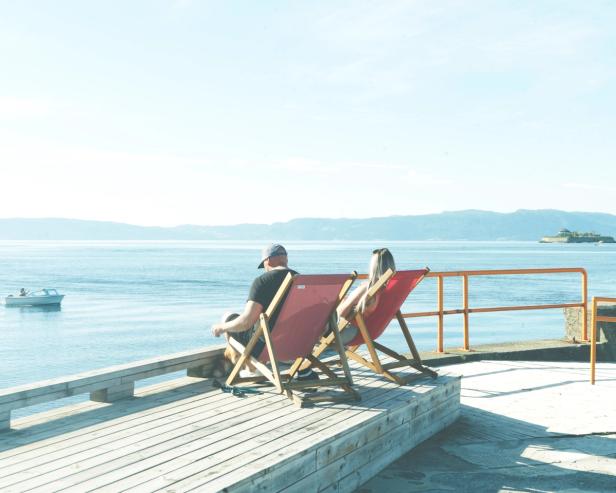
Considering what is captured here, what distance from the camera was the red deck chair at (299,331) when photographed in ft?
15.7

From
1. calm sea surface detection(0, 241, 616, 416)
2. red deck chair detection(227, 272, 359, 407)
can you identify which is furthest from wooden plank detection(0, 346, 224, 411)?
calm sea surface detection(0, 241, 616, 416)

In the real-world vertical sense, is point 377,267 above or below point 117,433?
above

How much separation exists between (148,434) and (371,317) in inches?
91.6

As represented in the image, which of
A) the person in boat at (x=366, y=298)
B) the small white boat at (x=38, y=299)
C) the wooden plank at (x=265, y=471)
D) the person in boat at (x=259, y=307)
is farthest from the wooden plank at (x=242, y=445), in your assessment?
the small white boat at (x=38, y=299)

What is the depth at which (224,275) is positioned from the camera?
85.4 metres

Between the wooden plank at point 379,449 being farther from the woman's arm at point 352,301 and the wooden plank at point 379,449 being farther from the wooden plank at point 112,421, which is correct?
the wooden plank at point 112,421

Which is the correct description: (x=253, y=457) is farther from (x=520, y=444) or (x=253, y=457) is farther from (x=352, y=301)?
(x=520, y=444)

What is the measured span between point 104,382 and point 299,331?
1.42m

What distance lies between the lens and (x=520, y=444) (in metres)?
5.12

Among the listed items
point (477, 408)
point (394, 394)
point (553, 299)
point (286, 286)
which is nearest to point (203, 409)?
point (286, 286)

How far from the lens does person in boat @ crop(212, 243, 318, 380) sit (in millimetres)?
5066

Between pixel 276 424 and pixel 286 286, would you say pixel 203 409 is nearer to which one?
pixel 276 424

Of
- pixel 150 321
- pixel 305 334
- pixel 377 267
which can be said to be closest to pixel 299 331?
pixel 305 334

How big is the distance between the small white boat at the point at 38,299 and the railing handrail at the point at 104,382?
5097cm
